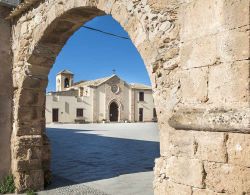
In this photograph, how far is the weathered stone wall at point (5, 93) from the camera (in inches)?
213

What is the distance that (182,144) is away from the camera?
2.46 meters

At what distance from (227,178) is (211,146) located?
9.9 inches

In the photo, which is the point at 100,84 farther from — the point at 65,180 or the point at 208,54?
the point at 208,54

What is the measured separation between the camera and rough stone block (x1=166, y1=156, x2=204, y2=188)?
2.29m

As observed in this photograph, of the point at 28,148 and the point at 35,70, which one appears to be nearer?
the point at 35,70

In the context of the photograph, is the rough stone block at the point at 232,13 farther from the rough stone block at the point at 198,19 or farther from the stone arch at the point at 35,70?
the stone arch at the point at 35,70

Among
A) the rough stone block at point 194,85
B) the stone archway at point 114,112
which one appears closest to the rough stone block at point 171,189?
the rough stone block at point 194,85

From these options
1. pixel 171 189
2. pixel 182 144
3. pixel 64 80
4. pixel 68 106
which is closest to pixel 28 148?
pixel 171 189

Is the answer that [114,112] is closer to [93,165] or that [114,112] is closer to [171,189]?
[93,165]

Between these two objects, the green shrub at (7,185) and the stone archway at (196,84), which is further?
the green shrub at (7,185)

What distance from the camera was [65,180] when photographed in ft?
20.0

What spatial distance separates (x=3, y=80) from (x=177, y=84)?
12.9 feet

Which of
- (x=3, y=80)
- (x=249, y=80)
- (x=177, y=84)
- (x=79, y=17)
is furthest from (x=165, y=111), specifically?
(x=3, y=80)

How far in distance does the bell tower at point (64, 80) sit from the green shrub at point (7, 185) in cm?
3543
